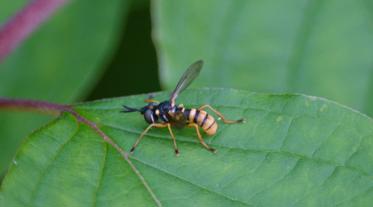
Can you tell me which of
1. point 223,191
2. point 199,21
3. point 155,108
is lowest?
point 223,191

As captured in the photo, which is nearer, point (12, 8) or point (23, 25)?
point (23, 25)

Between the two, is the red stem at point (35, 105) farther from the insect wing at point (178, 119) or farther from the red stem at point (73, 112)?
the insect wing at point (178, 119)

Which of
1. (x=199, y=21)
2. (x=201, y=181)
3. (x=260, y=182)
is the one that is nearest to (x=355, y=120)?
(x=260, y=182)

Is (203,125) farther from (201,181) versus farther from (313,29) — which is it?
(313,29)

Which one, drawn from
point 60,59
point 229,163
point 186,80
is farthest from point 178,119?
point 60,59

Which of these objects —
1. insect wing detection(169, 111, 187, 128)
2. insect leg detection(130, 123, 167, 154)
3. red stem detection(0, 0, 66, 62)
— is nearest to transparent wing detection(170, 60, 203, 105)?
insect wing detection(169, 111, 187, 128)

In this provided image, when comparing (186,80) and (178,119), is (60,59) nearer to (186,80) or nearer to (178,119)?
(186,80)

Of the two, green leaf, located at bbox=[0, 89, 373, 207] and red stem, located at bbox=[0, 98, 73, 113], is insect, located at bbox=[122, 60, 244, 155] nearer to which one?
green leaf, located at bbox=[0, 89, 373, 207]

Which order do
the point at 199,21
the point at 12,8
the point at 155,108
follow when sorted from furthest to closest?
1. the point at 12,8
2. the point at 199,21
3. the point at 155,108
